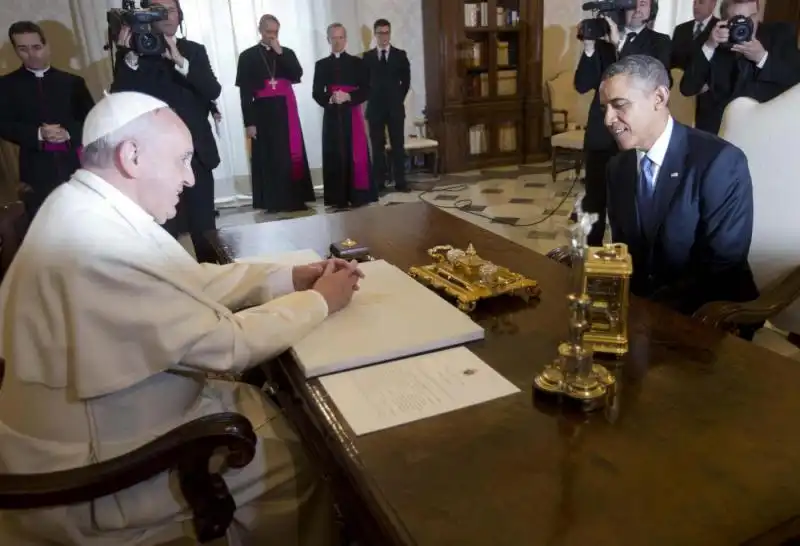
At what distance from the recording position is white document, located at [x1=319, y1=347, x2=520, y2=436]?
1074 millimetres

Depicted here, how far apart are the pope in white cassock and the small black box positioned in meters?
0.59

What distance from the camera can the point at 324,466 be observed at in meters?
1.09

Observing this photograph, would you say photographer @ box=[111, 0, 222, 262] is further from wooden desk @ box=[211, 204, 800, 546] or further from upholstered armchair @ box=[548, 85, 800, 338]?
wooden desk @ box=[211, 204, 800, 546]

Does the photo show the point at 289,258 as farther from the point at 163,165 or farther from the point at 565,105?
the point at 565,105

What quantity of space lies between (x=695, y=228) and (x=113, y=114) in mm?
1556

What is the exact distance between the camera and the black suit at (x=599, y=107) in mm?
4109

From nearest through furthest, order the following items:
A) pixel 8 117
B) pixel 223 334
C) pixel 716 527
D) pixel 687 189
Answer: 1. pixel 716 527
2. pixel 223 334
3. pixel 687 189
4. pixel 8 117

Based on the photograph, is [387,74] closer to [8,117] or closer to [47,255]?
[8,117]

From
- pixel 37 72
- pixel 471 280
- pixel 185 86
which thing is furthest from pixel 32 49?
pixel 471 280

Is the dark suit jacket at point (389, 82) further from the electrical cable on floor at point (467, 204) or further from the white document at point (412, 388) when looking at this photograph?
the white document at point (412, 388)

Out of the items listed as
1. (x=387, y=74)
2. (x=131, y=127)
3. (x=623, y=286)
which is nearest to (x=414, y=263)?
(x=623, y=286)

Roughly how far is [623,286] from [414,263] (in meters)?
0.76

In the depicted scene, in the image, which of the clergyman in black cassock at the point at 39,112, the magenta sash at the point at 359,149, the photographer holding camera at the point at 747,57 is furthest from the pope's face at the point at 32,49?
the photographer holding camera at the point at 747,57

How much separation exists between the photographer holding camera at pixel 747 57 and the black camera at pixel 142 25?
3.18 m
